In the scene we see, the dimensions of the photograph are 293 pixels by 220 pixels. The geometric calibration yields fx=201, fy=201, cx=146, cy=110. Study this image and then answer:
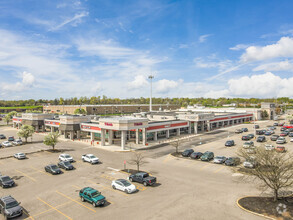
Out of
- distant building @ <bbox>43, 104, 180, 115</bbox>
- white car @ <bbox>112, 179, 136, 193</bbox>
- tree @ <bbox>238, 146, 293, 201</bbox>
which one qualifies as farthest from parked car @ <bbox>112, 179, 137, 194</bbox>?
distant building @ <bbox>43, 104, 180, 115</bbox>

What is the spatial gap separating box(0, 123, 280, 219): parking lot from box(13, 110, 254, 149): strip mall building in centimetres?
1157

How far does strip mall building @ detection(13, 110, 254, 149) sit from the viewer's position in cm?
5006

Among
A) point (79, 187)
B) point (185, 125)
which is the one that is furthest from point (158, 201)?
point (185, 125)

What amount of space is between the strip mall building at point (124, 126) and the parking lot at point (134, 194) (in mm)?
11574

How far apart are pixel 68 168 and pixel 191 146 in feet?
98.1

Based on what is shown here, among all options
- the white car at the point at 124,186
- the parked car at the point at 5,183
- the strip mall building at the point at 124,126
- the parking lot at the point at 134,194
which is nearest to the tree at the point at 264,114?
the strip mall building at the point at 124,126

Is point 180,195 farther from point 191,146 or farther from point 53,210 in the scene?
point 191,146

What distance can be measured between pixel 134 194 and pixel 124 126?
24.2 meters

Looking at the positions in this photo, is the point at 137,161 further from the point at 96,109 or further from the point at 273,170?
the point at 96,109

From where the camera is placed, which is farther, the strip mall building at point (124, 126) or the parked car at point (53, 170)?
the strip mall building at point (124, 126)

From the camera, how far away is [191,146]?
1998 inches

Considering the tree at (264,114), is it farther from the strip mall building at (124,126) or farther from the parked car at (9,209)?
the parked car at (9,209)

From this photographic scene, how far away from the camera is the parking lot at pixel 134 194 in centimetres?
2003

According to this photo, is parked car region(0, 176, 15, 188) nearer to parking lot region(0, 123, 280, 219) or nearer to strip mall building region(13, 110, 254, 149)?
parking lot region(0, 123, 280, 219)
